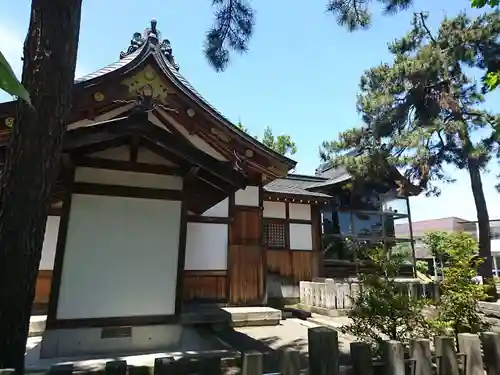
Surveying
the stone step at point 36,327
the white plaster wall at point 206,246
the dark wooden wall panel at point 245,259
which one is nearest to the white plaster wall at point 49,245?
the stone step at point 36,327

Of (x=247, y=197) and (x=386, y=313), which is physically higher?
(x=247, y=197)

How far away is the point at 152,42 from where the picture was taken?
28.1 feet

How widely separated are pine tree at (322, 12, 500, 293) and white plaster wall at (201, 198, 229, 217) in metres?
5.60

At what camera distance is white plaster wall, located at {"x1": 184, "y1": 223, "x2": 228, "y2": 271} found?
7609mm

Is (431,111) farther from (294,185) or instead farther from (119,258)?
(119,258)

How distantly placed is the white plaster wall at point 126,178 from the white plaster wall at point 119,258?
0.68ft

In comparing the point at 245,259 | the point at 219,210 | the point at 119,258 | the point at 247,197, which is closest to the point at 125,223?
the point at 119,258

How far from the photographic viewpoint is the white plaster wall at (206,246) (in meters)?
7.61

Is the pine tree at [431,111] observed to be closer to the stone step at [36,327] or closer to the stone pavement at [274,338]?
the stone pavement at [274,338]

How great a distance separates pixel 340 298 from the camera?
26.8ft

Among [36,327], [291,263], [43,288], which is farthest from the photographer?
[291,263]

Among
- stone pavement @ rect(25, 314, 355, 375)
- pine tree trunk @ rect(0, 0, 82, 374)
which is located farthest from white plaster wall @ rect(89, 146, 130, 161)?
stone pavement @ rect(25, 314, 355, 375)

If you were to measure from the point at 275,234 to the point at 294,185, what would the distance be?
9.94 ft

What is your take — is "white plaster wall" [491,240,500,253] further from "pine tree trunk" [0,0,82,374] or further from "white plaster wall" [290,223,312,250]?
"pine tree trunk" [0,0,82,374]
